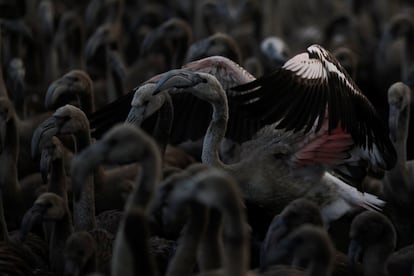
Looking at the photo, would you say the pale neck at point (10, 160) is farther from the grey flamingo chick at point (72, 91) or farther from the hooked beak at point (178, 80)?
the hooked beak at point (178, 80)

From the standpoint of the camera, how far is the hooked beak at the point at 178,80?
7.48m

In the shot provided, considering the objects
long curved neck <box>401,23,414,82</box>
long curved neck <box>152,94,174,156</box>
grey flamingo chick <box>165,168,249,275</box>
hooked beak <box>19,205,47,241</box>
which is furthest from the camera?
long curved neck <box>401,23,414,82</box>

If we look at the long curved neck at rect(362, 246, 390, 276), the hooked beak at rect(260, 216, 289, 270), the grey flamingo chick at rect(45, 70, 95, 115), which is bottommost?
the long curved neck at rect(362, 246, 390, 276)

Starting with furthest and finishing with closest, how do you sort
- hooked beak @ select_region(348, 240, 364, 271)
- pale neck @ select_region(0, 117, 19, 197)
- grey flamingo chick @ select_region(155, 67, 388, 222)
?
pale neck @ select_region(0, 117, 19, 197), grey flamingo chick @ select_region(155, 67, 388, 222), hooked beak @ select_region(348, 240, 364, 271)

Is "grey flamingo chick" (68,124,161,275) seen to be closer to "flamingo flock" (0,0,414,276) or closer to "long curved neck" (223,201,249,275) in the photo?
"flamingo flock" (0,0,414,276)

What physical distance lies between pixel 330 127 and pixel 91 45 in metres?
4.76

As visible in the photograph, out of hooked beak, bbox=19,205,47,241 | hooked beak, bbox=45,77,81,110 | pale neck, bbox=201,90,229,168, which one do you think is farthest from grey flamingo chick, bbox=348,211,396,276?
hooked beak, bbox=45,77,81,110

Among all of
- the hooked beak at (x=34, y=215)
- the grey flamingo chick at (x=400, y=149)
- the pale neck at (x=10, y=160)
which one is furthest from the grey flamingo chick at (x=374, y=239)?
the pale neck at (x=10, y=160)

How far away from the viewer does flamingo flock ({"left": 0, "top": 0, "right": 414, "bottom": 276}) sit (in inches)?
227

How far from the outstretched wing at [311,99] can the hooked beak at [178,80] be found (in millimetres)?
248

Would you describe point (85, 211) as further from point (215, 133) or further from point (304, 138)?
point (304, 138)

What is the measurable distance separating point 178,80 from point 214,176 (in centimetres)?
215

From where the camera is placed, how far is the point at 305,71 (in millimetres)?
7547

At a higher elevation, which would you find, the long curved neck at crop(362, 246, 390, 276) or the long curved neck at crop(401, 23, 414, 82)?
the long curved neck at crop(401, 23, 414, 82)
